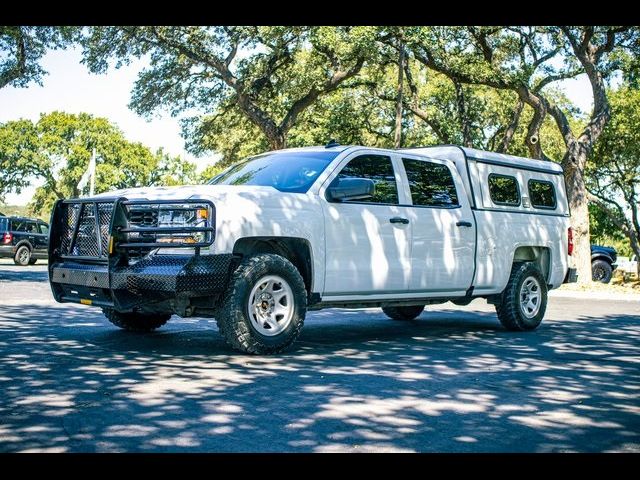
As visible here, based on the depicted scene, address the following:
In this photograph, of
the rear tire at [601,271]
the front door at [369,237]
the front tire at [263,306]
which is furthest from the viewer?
the rear tire at [601,271]

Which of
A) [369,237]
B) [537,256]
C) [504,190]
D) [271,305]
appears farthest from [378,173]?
[537,256]

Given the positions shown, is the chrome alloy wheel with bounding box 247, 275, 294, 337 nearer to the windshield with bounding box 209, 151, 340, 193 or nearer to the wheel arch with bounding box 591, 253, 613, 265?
the windshield with bounding box 209, 151, 340, 193

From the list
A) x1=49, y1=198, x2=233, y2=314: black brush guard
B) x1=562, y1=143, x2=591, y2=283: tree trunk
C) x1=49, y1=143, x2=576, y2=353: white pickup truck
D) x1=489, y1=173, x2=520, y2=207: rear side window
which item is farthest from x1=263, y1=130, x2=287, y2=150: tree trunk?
x1=49, y1=198, x2=233, y2=314: black brush guard

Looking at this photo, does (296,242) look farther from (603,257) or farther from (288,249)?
(603,257)

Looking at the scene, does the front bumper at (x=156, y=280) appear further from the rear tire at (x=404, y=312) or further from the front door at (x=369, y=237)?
the rear tire at (x=404, y=312)

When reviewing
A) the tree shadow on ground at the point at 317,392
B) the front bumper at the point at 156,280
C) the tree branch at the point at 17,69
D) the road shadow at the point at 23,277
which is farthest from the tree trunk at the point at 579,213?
the front bumper at the point at 156,280

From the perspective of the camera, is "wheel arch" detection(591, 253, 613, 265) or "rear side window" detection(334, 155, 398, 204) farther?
"wheel arch" detection(591, 253, 613, 265)

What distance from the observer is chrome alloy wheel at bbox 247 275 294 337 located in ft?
23.9

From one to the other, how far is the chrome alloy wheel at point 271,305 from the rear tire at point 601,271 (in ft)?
75.6

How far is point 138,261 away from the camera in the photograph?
7.08 meters

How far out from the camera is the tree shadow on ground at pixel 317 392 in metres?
4.39

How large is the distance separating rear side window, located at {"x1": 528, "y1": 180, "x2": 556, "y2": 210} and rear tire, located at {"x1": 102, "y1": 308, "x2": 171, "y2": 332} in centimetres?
520
